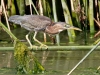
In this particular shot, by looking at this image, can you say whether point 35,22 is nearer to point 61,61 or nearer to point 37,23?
point 37,23

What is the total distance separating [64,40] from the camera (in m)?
6.91

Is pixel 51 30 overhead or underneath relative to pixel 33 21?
underneath

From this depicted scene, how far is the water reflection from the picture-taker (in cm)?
507

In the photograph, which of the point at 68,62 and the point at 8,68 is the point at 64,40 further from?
the point at 8,68

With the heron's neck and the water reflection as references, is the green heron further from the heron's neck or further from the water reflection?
the water reflection

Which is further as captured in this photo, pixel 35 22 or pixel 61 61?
pixel 35 22

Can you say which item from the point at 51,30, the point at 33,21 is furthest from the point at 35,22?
the point at 51,30

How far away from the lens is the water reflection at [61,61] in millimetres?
5070

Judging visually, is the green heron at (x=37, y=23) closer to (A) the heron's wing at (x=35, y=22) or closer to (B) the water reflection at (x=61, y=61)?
(A) the heron's wing at (x=35, y=22)

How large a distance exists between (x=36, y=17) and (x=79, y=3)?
1448mm

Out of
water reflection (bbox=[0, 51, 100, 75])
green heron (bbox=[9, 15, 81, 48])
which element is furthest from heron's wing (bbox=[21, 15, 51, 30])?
water reflection (bbox=[0, 51, 100, 75])

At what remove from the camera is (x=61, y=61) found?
220 inches

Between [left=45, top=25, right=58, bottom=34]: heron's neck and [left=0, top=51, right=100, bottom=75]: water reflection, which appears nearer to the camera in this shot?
[left=0, top=51, right=100, bottom=75]: water reflection

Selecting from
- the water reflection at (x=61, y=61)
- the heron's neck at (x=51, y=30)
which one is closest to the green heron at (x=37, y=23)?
the heron's neck at (x=51, y=30)
